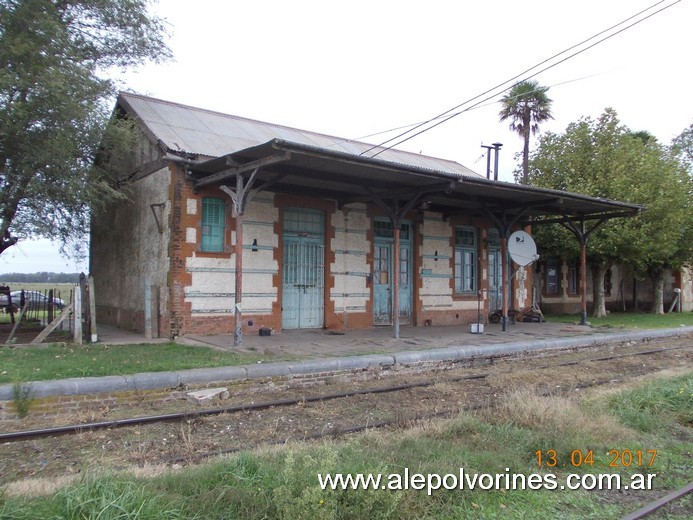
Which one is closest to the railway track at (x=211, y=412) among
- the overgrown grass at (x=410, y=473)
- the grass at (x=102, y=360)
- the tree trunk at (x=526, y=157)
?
the grass at (x=102, y=360)

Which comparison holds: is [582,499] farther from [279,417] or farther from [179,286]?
[179,286]

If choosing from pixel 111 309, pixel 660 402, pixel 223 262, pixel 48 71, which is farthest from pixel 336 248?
pixel 660 402

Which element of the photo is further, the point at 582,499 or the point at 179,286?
the point at 179,286

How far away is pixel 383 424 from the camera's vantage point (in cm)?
635

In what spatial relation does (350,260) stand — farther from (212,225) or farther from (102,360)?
(102,360)

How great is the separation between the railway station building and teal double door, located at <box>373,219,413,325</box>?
0.12 ft

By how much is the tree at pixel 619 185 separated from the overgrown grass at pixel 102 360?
55.5ft

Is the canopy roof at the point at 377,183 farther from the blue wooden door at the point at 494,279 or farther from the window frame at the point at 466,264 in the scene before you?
the blue wooden door at the point at 494,279

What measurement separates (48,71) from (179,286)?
485cm

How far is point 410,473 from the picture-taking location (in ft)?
13.6

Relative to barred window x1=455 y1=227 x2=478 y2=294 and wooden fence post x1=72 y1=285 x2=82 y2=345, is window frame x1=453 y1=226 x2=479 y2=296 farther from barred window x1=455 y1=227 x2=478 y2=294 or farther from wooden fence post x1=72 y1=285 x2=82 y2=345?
wooden fence post x1=72 y1=285 x2=82 y2=345

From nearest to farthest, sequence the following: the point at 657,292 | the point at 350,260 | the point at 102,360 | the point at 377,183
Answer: the point at 102,360 < the point at 377,183 < the point at 350,260 < the point at 657,292

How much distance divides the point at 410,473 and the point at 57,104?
9875 millimetres
